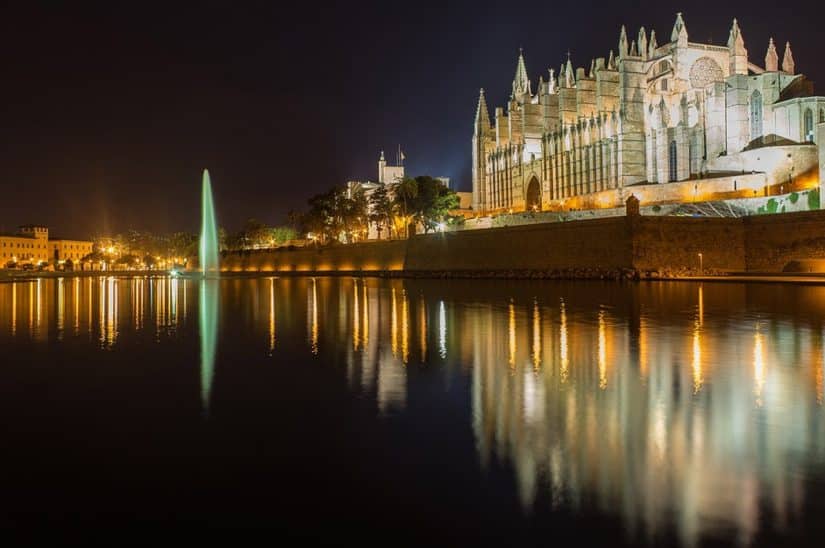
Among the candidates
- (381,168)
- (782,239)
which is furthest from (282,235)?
(782,239)

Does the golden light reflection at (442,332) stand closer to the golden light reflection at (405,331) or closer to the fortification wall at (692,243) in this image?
the golden light reflection at (405,331)

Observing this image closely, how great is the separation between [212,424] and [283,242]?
8786cm

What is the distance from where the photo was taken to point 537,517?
13.8 feet

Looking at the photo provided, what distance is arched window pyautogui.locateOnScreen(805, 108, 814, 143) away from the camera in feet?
138

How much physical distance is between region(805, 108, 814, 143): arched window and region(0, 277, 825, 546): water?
34748mm

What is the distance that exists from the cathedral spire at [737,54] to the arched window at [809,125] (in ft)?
26.1

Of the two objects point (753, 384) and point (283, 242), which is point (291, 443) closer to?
point (753, 384)

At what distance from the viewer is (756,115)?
4447 centimetres

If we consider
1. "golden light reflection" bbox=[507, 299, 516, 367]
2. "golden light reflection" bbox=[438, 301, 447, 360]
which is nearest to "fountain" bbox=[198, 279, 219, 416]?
"golden light reflection" bbox=[438, 301, 447, 360]

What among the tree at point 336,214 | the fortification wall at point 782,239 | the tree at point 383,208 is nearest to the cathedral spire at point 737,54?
the fortification wall at point 782,239

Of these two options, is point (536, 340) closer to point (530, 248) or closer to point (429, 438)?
point (429, 438)

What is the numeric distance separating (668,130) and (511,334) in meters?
38.7

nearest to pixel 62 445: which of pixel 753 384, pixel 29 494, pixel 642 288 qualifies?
pixel 29 494

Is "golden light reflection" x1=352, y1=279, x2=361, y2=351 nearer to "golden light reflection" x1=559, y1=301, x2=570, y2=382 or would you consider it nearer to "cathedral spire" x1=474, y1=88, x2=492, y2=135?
"golden light reflection" x1=559, y1=301, x2=570, y2=382
